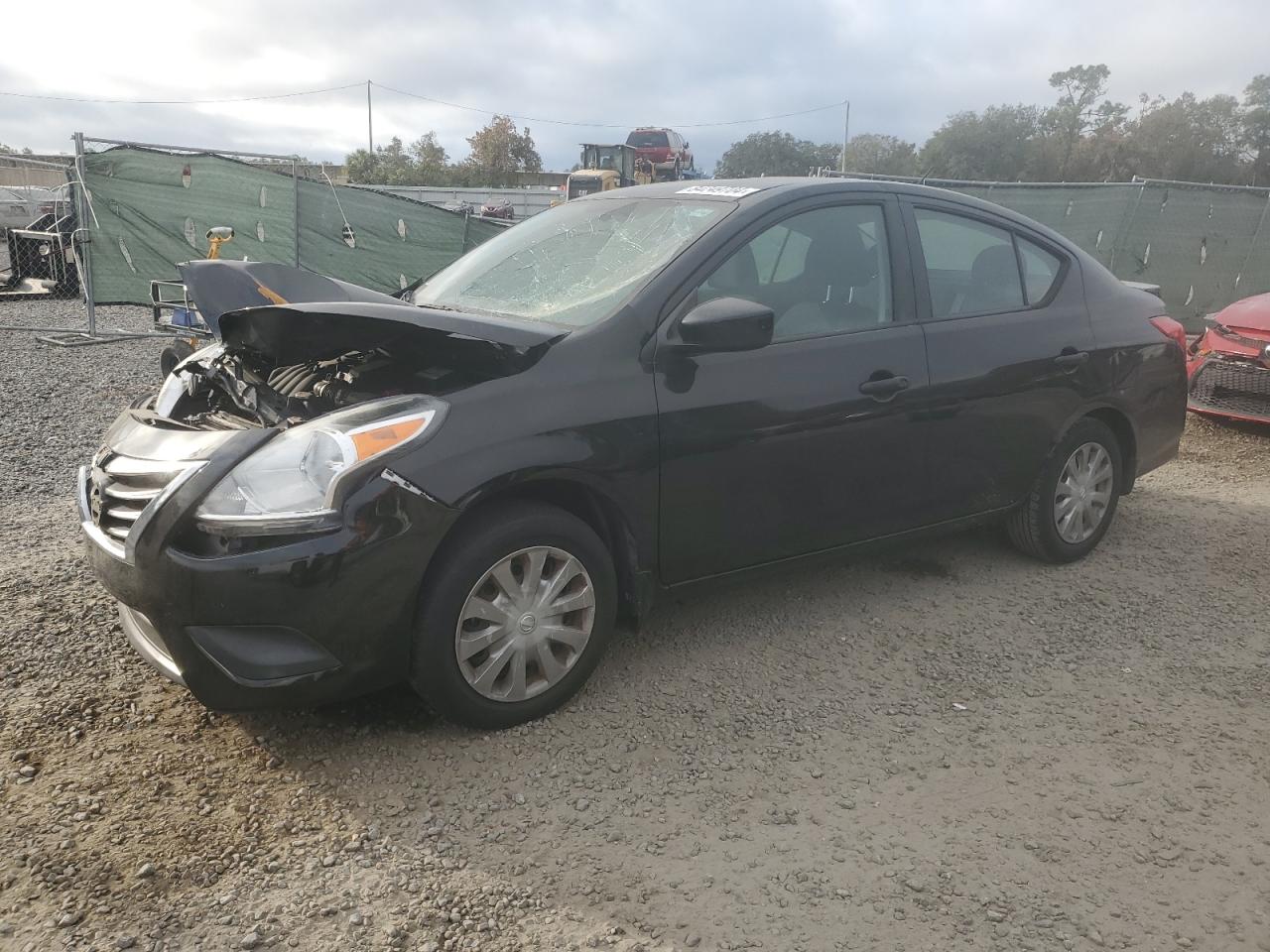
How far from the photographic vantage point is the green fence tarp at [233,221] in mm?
10406

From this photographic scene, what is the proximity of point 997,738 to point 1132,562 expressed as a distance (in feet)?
7.03

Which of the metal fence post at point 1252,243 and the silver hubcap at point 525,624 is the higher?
the metal fence post at point 1252,243

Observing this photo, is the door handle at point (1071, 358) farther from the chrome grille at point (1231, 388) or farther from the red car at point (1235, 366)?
the chrome grille at point (1231, 388)

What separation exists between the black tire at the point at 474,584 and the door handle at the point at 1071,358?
8.10 ft

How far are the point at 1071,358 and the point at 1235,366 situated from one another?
153 inches

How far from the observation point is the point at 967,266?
4246 mm

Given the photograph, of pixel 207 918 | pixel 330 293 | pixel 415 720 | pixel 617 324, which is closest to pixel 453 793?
pixel 415 720

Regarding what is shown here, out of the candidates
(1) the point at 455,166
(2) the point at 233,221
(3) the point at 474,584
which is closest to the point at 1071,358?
(3) the point at 474,584

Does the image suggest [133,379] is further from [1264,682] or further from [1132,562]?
[1264,682]

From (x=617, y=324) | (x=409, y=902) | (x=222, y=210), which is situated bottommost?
(x=409, y=902)

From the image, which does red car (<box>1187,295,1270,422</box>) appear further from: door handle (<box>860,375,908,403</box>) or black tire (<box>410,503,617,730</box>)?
black tire (<box>410,503,617,730</box>)

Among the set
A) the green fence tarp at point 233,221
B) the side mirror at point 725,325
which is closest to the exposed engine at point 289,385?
the side mirror at point 725,325

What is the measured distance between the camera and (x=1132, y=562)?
484 centimetres

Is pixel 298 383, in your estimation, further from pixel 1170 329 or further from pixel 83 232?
pixel 83 232
